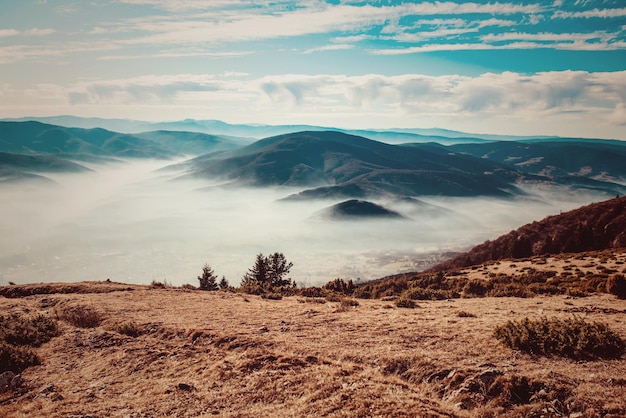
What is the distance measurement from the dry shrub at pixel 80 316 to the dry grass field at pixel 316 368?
5.7 inches

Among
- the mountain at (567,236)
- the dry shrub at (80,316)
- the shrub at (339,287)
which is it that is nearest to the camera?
the dry shrub at (80,316)

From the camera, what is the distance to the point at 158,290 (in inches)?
1196

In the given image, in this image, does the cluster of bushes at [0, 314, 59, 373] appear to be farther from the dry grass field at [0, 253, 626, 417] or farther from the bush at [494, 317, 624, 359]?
the bush at [494, 317, 624, 359]

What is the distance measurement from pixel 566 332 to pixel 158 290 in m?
27.9

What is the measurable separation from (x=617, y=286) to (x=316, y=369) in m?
20.2

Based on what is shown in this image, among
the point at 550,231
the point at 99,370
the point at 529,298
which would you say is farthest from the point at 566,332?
the point at 550,231

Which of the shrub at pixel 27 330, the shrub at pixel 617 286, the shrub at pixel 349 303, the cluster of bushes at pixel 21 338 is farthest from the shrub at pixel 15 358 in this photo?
the shrub at pixel 617 286

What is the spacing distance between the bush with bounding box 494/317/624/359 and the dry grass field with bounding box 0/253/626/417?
0.44 m

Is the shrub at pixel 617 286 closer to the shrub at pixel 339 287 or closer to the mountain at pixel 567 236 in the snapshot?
the shrub at pixel 339 287

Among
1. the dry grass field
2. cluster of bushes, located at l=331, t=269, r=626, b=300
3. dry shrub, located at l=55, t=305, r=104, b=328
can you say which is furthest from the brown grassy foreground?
cluster of bushes, located at l=331, t=269, r=626, b=300

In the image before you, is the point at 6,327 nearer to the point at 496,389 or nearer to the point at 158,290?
the point at 158,290

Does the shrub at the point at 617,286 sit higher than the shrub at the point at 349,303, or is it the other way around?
the shrub at the point at 617,286

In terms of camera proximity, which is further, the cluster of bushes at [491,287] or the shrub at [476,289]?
the shrub at [476,289]

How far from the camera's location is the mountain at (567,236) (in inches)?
2226
